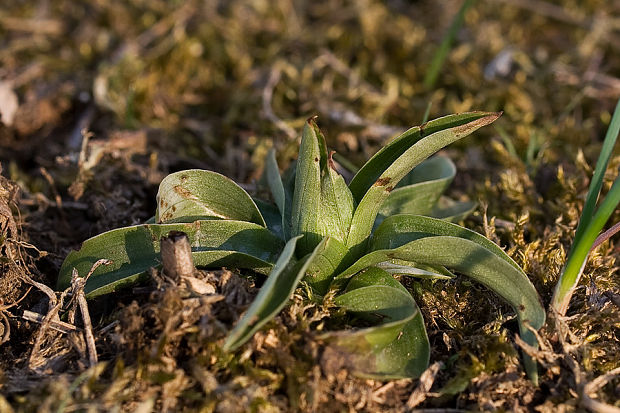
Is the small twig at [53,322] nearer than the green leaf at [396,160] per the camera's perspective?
No

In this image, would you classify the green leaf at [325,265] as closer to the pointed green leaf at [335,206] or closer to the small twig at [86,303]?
the pointed green leaf at [335,206]

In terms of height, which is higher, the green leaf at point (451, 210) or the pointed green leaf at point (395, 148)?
the pointed green leaf at point (395, 148)

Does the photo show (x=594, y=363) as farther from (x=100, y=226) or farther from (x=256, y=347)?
(x=100, y=226)

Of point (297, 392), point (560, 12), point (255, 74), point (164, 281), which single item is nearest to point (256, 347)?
point (297, 392)

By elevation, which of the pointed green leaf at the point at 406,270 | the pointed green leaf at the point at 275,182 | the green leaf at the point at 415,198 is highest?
the pointed green leaf at the point at 275,182

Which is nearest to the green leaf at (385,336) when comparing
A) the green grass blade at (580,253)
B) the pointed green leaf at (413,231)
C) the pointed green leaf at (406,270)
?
the pointed green leaf at (406,270)

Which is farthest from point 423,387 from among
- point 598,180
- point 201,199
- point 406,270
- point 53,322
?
point 53,322
